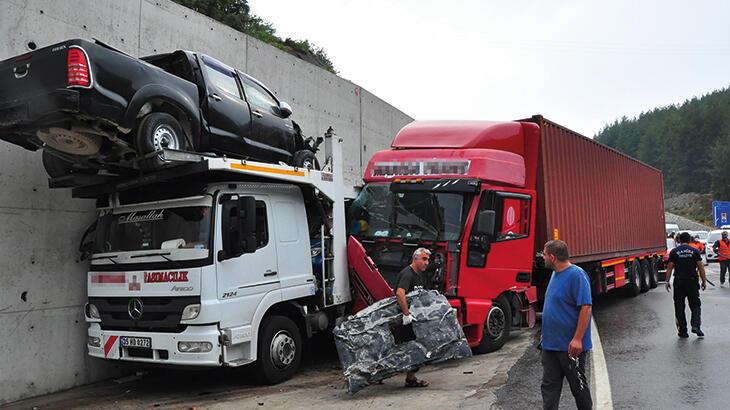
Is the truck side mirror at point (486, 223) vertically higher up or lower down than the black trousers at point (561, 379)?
higher up

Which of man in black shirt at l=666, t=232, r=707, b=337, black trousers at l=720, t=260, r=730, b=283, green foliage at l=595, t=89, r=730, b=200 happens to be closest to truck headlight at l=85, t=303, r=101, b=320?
man in black shirt at l=666, t=232, r=707, b=337

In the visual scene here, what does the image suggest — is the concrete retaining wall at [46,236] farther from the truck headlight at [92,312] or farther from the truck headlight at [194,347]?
the truck headlight at [194,347]

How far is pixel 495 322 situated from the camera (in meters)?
8.05

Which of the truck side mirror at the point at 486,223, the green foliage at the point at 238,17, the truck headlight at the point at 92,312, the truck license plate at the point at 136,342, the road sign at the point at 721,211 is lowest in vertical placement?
the truck license plate at the point at 136,342

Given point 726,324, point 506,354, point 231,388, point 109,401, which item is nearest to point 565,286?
point 506,354

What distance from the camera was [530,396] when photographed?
18.4 feet

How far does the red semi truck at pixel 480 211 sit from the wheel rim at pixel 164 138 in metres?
3.15

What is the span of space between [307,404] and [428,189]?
3.47 meters

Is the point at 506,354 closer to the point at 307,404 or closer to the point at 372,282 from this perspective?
the point at 372,282

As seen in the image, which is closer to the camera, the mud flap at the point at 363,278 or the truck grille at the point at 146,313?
the truck grille at the point at 146,313

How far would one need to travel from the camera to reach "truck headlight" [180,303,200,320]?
5.90 meters

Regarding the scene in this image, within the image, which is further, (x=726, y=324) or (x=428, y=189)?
(x=726, y=324)

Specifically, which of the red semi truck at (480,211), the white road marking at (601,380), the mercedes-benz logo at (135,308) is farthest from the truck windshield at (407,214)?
the mercedes-benz logo at (135,308)

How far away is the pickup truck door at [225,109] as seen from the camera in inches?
261
